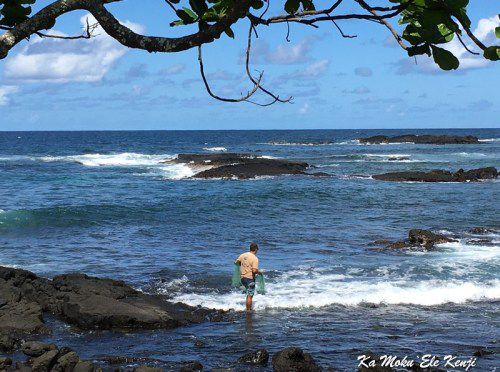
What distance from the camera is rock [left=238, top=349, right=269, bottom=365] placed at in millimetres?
10188

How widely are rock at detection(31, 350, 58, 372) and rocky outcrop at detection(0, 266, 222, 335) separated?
2187mm

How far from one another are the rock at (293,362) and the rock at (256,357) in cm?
26

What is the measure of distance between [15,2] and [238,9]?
1.04m

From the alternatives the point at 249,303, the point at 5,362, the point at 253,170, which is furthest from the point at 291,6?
the point at 253,170

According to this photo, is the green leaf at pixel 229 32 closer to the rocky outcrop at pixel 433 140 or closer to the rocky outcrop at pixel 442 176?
the rocky outcrop at pixel 442 176

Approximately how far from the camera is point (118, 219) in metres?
28.3

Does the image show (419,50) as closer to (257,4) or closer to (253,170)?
(257,4)

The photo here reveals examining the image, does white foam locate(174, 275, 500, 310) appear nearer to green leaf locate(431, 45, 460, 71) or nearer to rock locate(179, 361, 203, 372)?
rock locate(179, 361, 203, 372)

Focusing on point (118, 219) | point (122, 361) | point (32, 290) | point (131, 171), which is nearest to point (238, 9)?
point (122, 361)

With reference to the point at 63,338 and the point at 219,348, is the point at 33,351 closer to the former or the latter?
the point at 63,338

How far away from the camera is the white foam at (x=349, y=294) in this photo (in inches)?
566

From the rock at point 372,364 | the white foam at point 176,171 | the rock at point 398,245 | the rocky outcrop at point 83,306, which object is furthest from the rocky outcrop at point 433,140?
the rock at point 372,364

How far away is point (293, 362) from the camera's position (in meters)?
9.77

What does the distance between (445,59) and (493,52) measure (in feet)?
0.57
